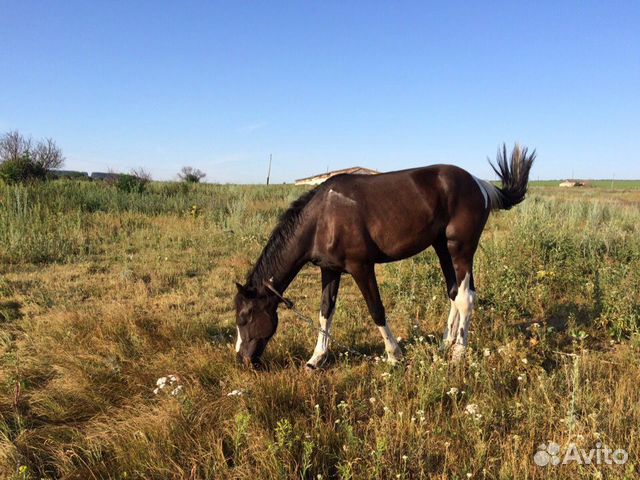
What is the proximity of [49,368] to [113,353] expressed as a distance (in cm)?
51

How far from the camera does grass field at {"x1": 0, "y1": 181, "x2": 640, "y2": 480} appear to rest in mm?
2273

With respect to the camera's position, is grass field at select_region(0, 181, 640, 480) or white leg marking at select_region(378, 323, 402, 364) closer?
grass field at select_region(0, 181, 640, 480)

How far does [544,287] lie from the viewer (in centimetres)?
532

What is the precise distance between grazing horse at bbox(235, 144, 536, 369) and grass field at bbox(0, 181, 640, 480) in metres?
0.34

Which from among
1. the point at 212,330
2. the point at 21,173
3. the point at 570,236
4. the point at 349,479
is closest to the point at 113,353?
the point at 212,330

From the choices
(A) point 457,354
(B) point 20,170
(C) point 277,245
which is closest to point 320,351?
(C) point 277,245

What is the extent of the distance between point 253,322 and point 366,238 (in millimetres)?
1320

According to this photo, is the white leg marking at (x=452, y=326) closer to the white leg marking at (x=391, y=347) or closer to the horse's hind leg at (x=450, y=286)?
the horse's hind leg at (x=450, y=286)

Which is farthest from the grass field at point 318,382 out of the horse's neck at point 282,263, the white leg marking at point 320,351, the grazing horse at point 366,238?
the horse's neck at point 282,263

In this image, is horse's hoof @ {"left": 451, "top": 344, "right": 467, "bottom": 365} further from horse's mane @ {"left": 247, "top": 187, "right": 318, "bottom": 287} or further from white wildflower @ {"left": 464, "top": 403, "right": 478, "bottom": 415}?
horse's mane @ {"left": 247, "top": 187, "right": 318, "bottom": 287}

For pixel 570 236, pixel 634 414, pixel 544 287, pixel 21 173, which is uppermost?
pixel 21 173

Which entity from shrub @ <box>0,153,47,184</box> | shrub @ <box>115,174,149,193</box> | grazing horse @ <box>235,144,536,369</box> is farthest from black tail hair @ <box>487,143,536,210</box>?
shrub @ <box>0,153,47,184</box>

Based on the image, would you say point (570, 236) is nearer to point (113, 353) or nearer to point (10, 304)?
point (113, 353)

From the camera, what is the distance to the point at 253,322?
11.7ft
